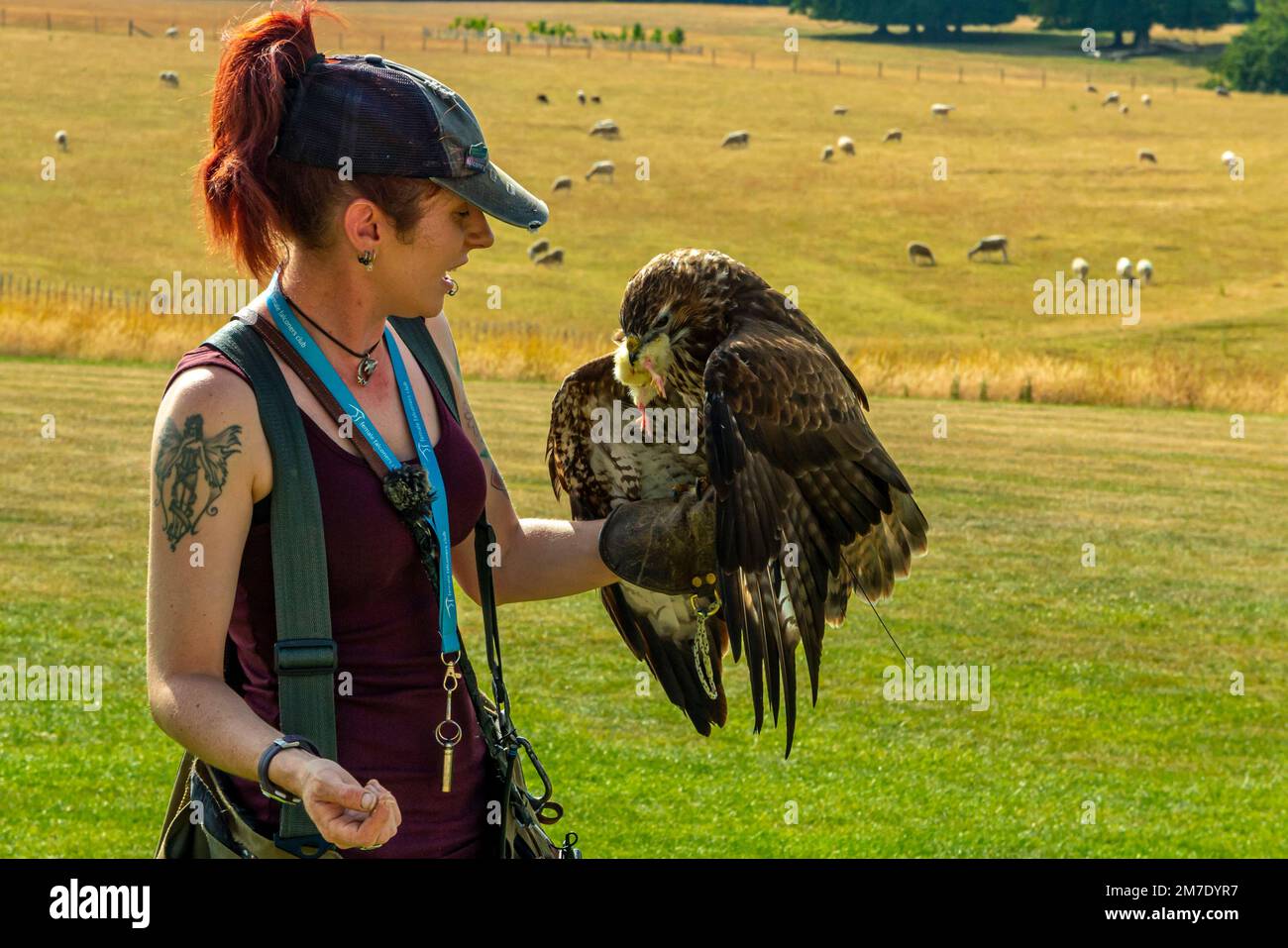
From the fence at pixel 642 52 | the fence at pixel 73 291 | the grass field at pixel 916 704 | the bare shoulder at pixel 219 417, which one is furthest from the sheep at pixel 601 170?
the bare shoulder at pixel 219 417

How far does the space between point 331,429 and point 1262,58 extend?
106 meters

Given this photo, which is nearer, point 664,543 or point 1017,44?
point 664,543

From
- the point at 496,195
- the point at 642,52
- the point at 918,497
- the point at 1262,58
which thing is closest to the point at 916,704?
the point at 918,497

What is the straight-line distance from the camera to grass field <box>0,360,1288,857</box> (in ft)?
24.0

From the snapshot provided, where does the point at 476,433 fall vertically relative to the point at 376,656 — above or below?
above

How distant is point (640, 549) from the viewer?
12.5ft

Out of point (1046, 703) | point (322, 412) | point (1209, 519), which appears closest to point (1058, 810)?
point (1046, 703)

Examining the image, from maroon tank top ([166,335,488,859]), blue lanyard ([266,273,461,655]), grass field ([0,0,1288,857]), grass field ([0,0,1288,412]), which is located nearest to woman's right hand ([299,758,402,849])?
Result: maroon tank top ([166,335,488,859])

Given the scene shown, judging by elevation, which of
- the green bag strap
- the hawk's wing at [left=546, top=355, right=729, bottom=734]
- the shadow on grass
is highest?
the shadow on grass

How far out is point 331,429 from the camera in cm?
290

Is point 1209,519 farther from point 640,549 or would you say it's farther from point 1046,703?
point 640,549

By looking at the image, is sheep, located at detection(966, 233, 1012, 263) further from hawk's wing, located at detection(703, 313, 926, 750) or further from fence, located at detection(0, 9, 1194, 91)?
hawk's wing, located at detection(703, 313, 926, 750)

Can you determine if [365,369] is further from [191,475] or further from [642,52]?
[642,52]

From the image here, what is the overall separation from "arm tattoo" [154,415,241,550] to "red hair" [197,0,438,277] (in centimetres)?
39
